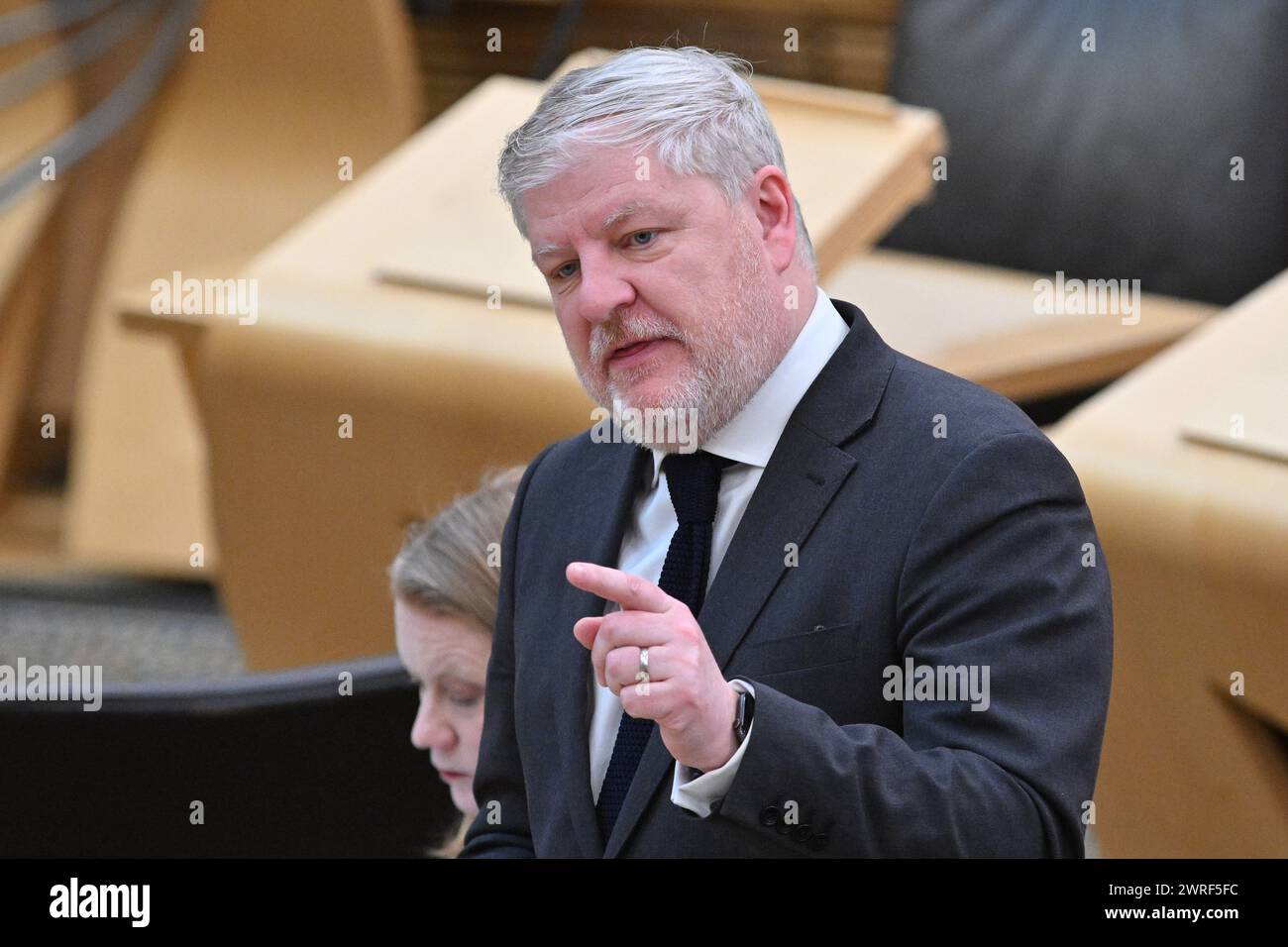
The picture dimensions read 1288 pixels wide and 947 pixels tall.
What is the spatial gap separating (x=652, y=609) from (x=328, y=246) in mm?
2090

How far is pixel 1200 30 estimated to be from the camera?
3.63 m

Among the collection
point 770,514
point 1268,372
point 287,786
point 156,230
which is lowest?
point 156,230

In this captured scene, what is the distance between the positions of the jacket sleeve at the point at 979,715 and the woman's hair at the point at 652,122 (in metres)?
0.23

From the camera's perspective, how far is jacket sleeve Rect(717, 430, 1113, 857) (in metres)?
0.98

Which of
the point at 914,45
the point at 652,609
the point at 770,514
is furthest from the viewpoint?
the point at 914,45

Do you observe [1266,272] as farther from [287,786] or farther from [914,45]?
[287,786]

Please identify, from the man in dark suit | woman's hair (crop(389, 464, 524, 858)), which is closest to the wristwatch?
the man in dark suit

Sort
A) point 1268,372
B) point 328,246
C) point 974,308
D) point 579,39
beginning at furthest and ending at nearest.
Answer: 1. point 579,39
2. point 974,308
3. point 328,246
4. point 1268,372

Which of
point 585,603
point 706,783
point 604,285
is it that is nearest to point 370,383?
point 585,603

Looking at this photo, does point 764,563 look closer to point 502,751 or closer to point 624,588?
point 624,588

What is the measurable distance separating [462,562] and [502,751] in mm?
360

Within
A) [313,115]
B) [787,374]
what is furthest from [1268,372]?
[313,115]

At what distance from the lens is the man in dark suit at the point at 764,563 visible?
0.99m

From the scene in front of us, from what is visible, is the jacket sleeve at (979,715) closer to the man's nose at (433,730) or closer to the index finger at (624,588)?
the index finger at (624,588)
